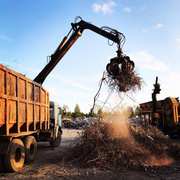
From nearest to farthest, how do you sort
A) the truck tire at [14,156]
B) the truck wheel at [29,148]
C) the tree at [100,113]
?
the truck tire at [14,156] → the truck wheel at [29,148] → the tree at [100,113]

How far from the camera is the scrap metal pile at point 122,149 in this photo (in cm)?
988

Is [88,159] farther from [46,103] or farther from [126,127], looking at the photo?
[46,103]

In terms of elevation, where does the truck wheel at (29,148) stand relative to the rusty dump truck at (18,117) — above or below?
below

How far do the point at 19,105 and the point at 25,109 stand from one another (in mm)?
780

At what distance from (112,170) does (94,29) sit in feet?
24.4

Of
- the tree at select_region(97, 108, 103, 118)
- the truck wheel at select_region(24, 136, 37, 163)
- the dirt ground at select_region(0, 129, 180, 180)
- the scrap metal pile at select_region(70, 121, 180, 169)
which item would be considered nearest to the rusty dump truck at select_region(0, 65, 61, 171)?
the truck wheel at select_region(24, 136, 37, 163)

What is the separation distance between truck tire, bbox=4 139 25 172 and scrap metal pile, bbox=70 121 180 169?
1.86 meters

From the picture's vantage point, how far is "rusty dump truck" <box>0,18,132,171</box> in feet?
29.4

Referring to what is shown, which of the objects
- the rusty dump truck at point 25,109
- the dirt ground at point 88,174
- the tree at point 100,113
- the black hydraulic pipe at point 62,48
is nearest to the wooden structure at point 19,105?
the rusty dump truck at point 25,109

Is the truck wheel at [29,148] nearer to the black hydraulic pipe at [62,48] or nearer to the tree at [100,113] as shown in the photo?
the tree at [100,113]

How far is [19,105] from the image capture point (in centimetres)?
997

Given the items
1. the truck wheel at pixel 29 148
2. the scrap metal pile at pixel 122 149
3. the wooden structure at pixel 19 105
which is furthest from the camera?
the truck wheel at pixel 29 148

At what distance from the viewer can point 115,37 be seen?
12984 millimetres

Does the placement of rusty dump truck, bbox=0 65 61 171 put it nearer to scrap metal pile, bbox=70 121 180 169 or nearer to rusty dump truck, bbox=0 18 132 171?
rusty dump truck, bbox=0 18 132 171
